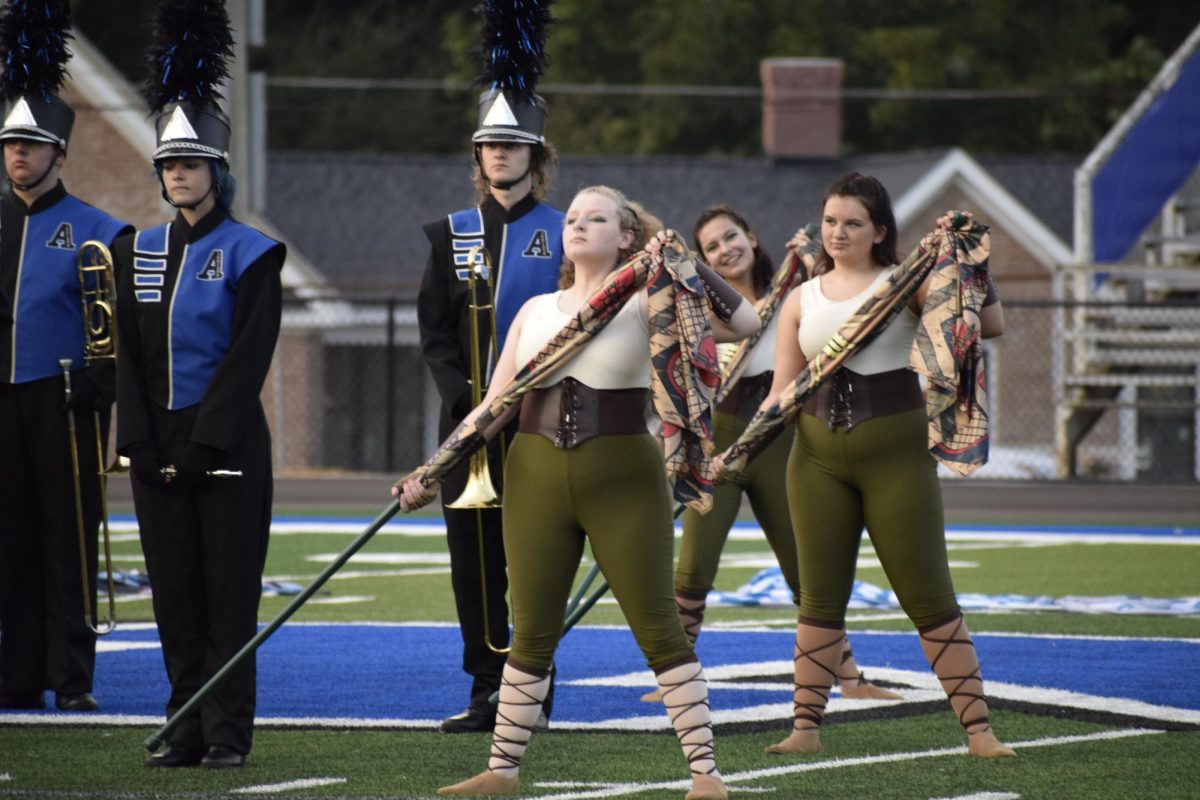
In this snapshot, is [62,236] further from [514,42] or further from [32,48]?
[514,42]

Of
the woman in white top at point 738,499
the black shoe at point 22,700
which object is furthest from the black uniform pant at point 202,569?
the woman in white top at point 738,499

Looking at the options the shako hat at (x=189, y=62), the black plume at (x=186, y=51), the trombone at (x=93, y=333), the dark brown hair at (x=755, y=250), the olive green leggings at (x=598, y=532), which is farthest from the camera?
the dark brown hair at (x=755, y=250)

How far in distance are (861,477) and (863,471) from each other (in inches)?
1.0

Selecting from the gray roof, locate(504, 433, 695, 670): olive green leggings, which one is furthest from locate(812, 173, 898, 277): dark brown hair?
the gray roof

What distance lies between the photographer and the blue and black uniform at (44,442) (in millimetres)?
8156

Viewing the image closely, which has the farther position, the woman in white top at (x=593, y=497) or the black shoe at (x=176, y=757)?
the black shoe at (x=176, y=757)

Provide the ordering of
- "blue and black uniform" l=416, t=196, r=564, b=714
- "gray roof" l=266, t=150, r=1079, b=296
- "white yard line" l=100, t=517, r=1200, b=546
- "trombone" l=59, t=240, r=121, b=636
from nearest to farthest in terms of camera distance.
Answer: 1. "blue and black uniform" l=416, t=196, r=564, b=714
2. "trombone" l=59, t=240, r=121, b=636
3. "white yard line" l=100, t=517, r=1200, b=546
4. "gray roof" l=266, t=150, r=1079, b=296

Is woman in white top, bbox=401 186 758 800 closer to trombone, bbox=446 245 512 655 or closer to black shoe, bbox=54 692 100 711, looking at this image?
trombone, bbox=446 245 512 655

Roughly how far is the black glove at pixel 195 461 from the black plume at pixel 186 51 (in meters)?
Result: 1.27

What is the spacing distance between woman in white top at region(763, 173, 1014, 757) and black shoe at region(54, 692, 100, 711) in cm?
274

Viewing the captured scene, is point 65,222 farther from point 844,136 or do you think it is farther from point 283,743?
point 844,136

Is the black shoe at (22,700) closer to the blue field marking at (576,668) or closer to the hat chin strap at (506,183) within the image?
the blue field marking at (576,668)

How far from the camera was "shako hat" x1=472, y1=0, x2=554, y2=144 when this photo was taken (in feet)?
25.1

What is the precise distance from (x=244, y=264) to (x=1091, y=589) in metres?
7.53
